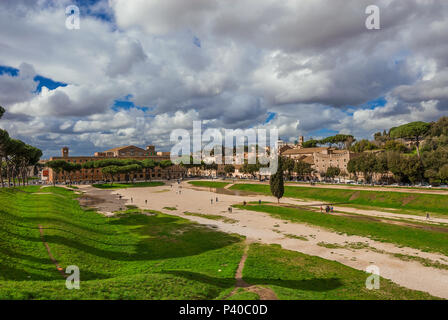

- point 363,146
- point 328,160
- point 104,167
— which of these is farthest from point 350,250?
point 363,146

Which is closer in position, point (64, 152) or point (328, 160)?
point (328, 160)

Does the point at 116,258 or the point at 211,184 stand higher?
the point at 116,258

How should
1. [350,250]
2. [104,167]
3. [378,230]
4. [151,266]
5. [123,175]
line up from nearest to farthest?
[151,266] → [350,250] → [378,230] → [104,167] → [123,175]

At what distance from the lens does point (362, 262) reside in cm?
1980

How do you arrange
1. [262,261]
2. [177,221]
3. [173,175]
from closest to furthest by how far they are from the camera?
[262,261], [177,221], [173,175]

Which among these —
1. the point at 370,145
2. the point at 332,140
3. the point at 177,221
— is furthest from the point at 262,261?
the point at 332,140

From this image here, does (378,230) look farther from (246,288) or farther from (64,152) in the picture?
(64,152)

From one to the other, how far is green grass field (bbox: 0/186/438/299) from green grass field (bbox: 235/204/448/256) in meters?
11.6

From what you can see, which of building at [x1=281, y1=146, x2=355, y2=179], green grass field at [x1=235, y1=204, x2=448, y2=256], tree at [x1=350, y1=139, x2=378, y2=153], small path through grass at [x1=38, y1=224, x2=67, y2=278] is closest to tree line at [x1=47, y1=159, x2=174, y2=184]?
building at [x1=281, y1=146, x2=355, y2=179]

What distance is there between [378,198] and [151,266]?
5086 centimetres

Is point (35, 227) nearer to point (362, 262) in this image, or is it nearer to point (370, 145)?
point (362, 262)

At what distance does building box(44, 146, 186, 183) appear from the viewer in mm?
113875

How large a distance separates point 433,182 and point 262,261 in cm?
6083

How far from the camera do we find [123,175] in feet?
395
